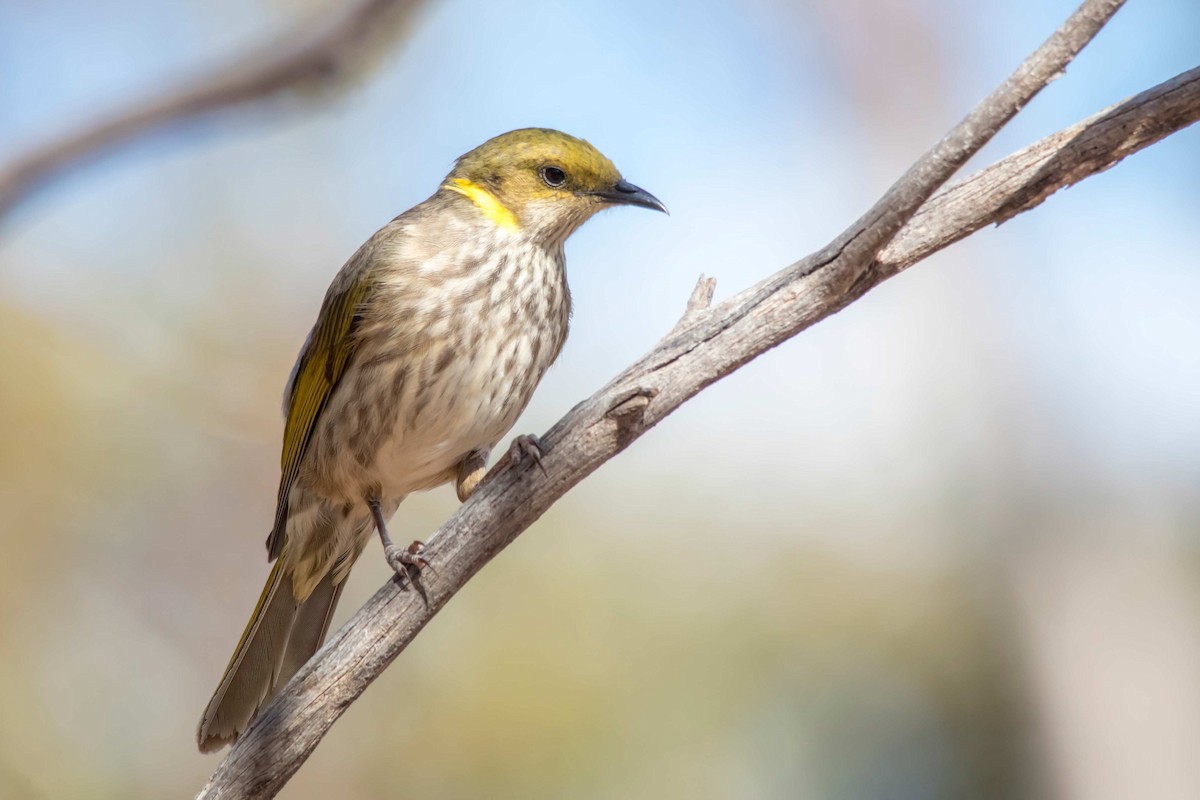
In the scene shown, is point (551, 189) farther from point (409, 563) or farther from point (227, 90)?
point (409, 563)

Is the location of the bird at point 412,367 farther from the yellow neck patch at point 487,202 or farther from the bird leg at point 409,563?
the bird leg at point 409,563

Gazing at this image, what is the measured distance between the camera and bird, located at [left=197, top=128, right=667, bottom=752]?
3.32 m

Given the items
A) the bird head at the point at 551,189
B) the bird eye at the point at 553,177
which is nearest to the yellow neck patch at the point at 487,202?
the bird head at the point at 551,189

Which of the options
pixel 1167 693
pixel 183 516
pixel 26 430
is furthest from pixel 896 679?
pixel 26 430

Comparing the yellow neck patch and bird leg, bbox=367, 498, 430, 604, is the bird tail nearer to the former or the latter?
bird leg, bbox=367, 498, 430, 604

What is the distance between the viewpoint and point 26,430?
6094 millimetres

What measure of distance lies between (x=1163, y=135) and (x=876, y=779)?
172 inches

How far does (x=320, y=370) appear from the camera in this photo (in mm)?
3588

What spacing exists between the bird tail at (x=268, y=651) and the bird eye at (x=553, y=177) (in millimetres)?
1415

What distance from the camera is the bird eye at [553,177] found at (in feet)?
12.0

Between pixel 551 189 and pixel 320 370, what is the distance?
3.03 feet

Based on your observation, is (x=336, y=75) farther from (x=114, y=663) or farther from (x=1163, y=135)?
(x=114, y=663)

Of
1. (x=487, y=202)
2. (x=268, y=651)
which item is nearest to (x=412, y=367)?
(x=487, y=202)

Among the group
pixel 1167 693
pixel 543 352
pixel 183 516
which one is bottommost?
pixel 1167 693
